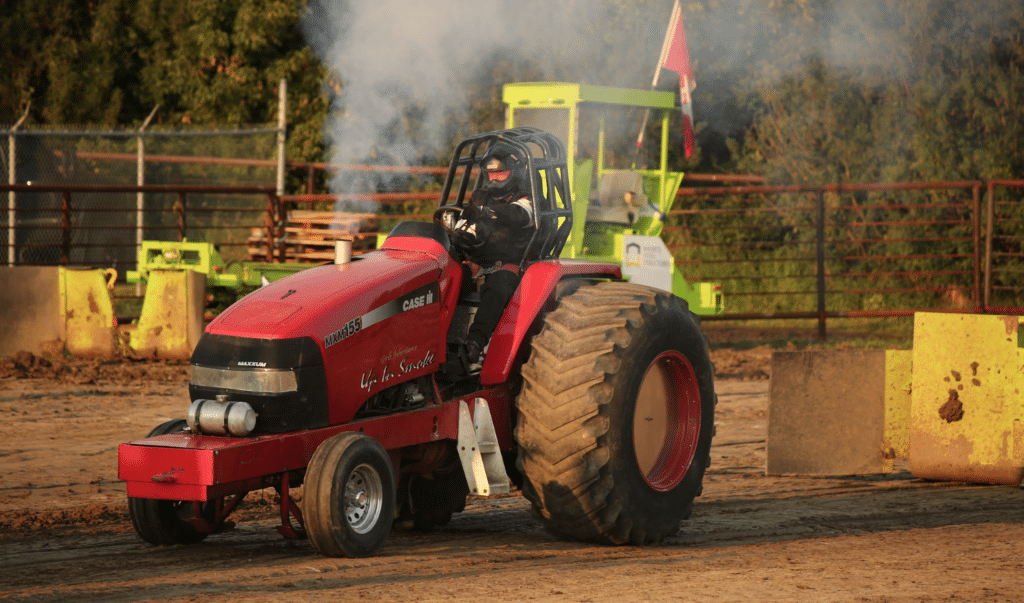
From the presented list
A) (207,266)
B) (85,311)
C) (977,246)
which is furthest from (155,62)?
(977,246)

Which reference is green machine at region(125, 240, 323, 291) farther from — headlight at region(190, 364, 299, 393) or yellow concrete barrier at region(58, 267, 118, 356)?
headlight at region(190, 364, 299, 393)

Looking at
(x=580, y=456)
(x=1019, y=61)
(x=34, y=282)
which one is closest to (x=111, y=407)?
(x=34, y=282)

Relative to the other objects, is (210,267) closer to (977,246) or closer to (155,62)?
(977,246)

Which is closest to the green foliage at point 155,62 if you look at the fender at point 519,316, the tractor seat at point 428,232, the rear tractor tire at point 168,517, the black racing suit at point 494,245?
the black racing suit at point 494,245

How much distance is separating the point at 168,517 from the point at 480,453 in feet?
4.82

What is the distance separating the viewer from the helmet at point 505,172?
6.54m

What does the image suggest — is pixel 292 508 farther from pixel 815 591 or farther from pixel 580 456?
pixel 815 591

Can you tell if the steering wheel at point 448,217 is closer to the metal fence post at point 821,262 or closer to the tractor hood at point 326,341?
the tractor hood at point 326,341

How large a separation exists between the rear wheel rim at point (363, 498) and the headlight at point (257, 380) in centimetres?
47

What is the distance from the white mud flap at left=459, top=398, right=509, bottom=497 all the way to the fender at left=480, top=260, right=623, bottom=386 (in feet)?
0.55

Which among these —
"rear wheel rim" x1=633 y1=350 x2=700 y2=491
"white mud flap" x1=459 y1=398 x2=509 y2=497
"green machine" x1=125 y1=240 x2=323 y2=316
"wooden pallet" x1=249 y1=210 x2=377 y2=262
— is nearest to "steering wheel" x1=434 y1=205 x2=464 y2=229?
"white mud flap" x1=459 y1=398 x2=509 y2=497

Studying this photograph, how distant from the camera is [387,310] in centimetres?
560

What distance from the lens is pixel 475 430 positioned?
595 cm

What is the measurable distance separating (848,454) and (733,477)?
0.76 meters
